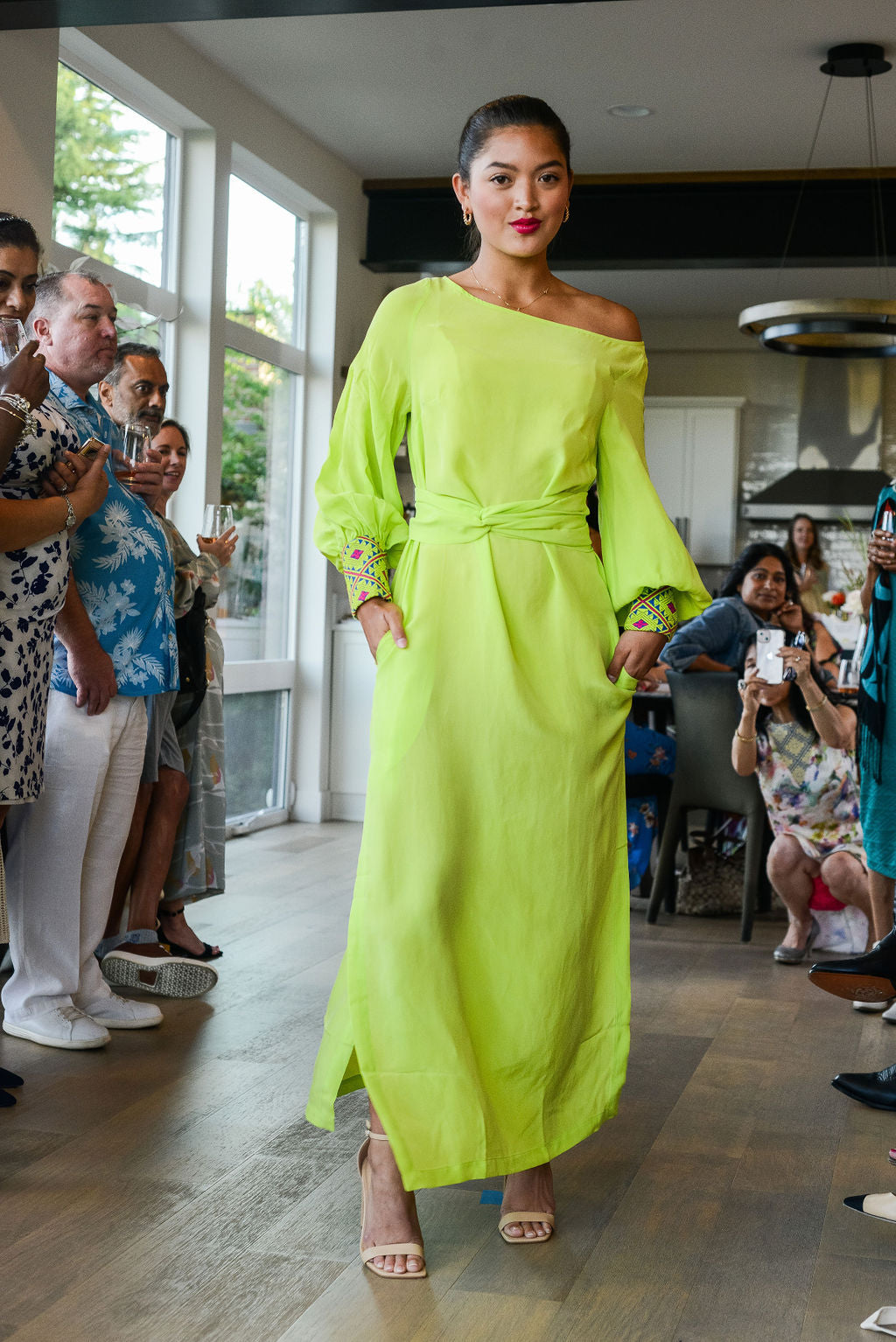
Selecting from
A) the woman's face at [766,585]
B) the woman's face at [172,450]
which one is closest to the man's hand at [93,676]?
the woman's face at [172,450]

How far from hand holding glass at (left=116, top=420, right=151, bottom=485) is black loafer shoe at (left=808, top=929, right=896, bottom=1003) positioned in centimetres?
172

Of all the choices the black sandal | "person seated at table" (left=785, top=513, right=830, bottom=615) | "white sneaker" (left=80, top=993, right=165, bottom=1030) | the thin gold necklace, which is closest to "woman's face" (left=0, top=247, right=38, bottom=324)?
the thin gold necklace

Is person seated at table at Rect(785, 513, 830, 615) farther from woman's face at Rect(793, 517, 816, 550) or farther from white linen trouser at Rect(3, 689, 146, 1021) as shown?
white linen trouser at Rect(3, 689, 146, 1021)

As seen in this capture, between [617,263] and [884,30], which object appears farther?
[617,263]

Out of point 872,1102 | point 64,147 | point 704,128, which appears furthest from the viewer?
point 704,128

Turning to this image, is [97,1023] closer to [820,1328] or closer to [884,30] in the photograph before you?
[820,1328]

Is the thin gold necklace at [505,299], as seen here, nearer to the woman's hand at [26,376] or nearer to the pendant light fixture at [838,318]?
the woman's hand at [26,376]

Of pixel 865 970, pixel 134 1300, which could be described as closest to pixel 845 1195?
pixel 865 970

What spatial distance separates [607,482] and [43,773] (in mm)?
1429

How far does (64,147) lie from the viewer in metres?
4.56

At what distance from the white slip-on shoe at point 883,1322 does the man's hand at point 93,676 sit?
1.84m

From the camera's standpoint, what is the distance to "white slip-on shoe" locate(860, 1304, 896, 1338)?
5.65 ft

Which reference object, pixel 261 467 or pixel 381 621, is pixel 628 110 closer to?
pixel 261 467

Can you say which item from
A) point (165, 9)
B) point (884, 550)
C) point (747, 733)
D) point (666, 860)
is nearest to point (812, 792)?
point (747, 733)
